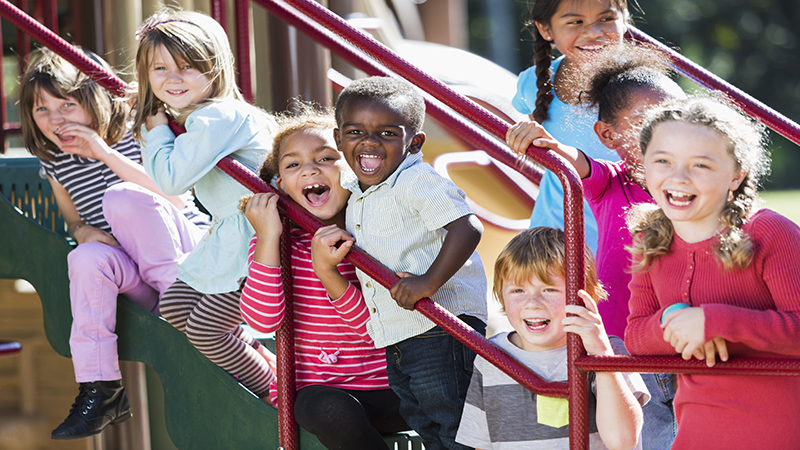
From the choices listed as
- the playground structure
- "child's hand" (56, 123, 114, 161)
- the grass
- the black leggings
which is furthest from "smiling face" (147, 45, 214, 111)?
the grass

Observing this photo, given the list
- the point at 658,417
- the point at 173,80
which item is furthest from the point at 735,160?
the point at 173,80

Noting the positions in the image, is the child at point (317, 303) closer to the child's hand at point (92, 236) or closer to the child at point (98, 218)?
the child at point (98, 218)

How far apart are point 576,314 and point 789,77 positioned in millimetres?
27608

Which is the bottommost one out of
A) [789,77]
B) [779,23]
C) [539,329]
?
[539,329]

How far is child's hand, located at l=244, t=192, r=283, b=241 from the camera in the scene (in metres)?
2.29

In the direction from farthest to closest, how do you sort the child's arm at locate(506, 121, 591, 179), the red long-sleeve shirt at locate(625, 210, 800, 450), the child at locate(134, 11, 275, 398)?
the child at locate(134, 11, 275, 398)
the child's arm at locate(506, 121, 591, 179)
the red long-sleeve shirt at locate(625, 210, 800, 450)

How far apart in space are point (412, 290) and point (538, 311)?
301 mm

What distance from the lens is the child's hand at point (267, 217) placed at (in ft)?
7.52

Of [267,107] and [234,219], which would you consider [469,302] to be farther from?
[267,107]

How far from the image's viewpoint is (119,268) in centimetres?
292

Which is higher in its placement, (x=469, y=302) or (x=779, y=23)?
(x=779, y=23)

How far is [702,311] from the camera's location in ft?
5.21

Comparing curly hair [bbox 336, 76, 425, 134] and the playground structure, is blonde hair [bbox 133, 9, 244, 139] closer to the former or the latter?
the playground structure

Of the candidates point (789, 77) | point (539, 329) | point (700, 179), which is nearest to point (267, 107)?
point (539, 329)
